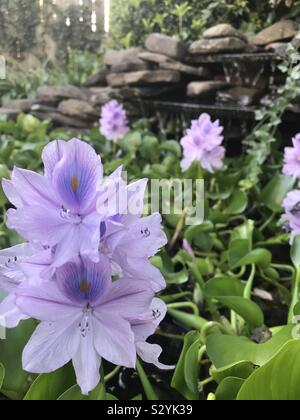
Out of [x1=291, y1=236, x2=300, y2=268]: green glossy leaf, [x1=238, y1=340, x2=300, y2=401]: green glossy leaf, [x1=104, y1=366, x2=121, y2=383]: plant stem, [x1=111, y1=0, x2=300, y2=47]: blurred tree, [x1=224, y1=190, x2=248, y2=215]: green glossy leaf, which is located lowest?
[x1=104, y1=366, x2=121, y2=383]: plant stem

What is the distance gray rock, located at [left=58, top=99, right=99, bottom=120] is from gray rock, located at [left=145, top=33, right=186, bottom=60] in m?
0.53

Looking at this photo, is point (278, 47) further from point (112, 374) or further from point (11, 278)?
point (11, 278)

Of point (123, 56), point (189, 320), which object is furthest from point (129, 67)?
point (189, 320)

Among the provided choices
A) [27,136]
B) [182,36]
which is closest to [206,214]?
[182,36]

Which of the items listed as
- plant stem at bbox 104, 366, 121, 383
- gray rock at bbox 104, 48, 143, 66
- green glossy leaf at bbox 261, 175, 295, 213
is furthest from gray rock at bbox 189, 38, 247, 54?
plant stem at bbox 104, 366, 121, 383

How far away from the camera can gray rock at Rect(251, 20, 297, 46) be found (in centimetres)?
155

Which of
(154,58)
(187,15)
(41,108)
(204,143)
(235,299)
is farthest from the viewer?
(41,108)

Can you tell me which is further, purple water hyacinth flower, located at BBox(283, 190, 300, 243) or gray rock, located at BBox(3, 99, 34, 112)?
gray rock, located at BBox(3, 99, 34, 112)

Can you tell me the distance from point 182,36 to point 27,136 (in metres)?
0.79

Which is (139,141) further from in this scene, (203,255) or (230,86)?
(203,255)

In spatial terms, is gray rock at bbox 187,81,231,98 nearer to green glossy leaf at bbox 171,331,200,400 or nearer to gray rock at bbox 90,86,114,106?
gray rock at bbox 90,86,114,106

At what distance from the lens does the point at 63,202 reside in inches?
14.7

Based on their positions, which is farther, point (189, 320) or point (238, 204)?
point (238, 204)

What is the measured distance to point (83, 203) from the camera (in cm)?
37
